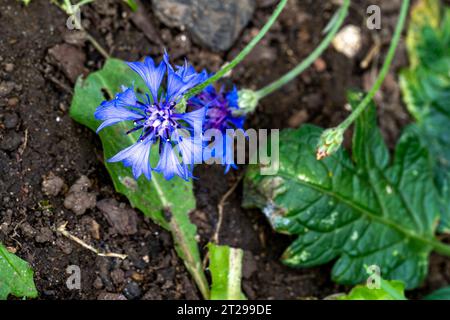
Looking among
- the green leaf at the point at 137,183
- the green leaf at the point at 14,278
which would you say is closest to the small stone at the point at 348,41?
the green leaf at the point at 137,183

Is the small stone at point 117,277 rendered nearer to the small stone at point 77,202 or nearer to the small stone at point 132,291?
the small stone at point 132,291

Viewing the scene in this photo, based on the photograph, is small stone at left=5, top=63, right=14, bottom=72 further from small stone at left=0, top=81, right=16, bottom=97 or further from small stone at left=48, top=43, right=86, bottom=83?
small stone at left=48, top=43, right=86, bottom=83

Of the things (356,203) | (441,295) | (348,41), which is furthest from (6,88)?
(441,295)

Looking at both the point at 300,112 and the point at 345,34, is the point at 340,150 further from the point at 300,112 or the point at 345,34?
the point at 345,34

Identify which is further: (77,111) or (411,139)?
(411,139)

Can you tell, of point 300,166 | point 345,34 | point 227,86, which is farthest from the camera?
point 345,34

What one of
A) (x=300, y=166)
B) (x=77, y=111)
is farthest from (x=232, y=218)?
(x=77, y=111)
